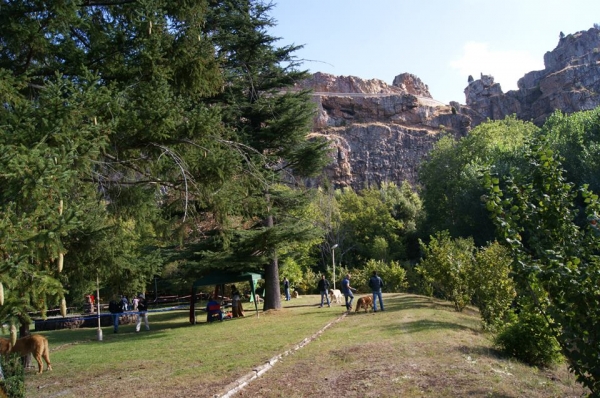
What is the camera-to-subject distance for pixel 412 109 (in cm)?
11388

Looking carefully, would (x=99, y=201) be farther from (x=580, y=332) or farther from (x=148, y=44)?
(x=580, y=332)

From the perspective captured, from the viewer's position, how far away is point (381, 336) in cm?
1207

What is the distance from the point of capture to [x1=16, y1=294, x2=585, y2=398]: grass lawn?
7.62m

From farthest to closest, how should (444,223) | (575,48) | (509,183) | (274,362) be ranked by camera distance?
1. (575,48)
2. (444,223)
3. (274,362)
4. (509,183)

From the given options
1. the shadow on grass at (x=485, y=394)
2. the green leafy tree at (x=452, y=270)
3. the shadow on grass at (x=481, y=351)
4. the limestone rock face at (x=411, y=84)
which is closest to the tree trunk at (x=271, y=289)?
the green leafy tree at (x=452, y=270)

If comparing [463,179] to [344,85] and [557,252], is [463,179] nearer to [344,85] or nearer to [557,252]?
[557,252]

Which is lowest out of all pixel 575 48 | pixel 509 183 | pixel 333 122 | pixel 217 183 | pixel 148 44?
pixel 509 183

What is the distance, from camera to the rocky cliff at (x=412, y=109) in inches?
3969

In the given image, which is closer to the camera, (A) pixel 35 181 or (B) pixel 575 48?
(A) pixel 35 181

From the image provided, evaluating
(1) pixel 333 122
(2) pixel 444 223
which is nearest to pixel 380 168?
(1) pixel 333 122

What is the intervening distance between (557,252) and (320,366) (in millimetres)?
4426

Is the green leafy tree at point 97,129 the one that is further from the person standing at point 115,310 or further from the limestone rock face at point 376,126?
the limestone rock face at point 376,126

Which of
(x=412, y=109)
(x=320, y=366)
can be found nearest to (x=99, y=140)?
(x=320, y=366)

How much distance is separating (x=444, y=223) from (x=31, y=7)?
48004 mm
